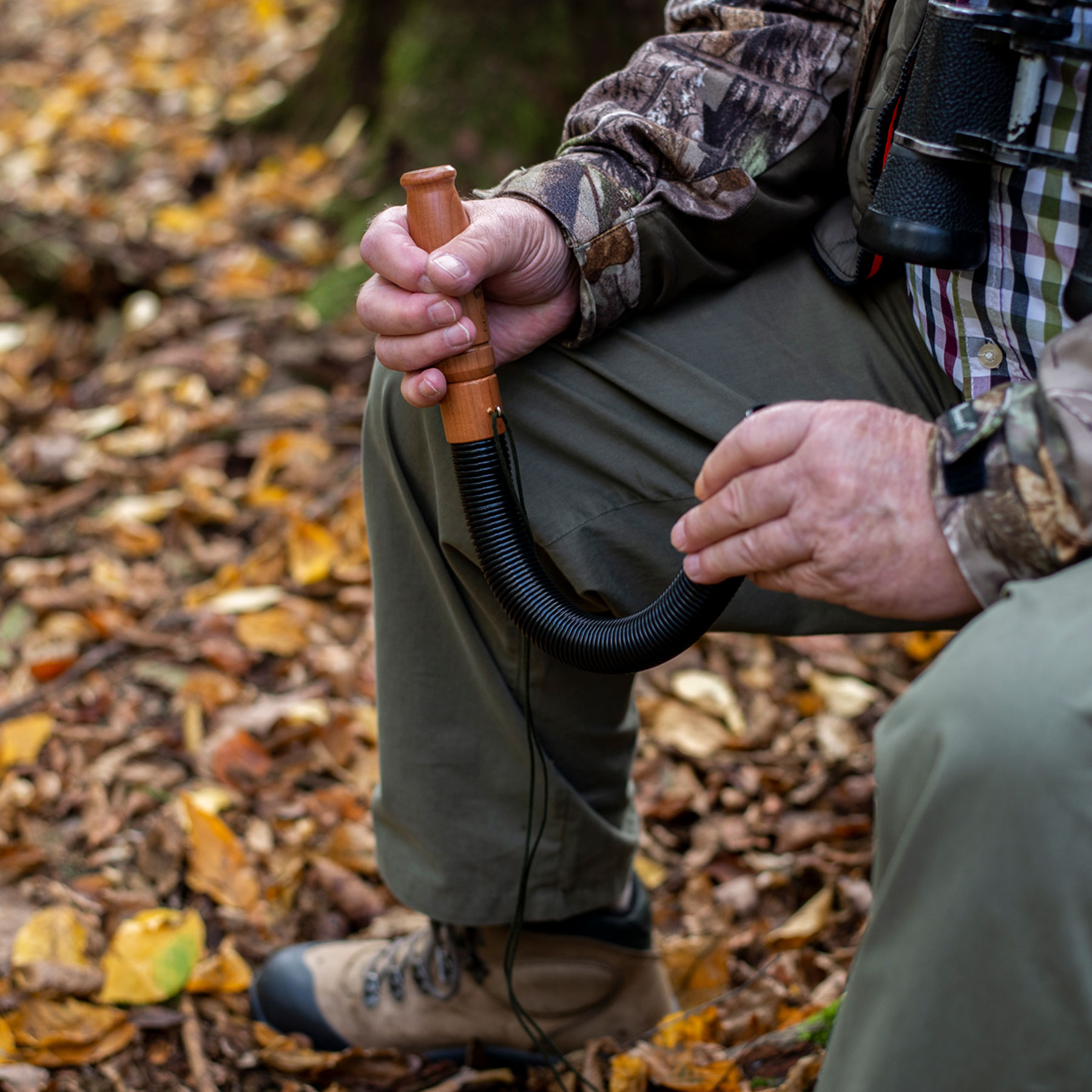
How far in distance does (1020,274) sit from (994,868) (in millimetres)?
638

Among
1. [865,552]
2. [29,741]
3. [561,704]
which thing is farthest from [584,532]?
[29,741]

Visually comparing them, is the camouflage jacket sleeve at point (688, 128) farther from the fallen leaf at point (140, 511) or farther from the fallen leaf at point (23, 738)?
the fallen leaf at point (140, 511)

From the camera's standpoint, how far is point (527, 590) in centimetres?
118

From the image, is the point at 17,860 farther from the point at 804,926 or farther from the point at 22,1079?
the point at 804,926

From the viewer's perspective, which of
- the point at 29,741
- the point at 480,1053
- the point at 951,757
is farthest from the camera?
the point at 29,741

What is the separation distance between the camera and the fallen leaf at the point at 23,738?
2.14 m

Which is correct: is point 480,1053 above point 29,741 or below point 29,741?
below

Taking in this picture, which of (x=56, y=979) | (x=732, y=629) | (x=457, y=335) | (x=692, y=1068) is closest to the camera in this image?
(x=457, y=335)

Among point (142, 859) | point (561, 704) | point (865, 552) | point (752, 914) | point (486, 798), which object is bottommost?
point (752, 914)

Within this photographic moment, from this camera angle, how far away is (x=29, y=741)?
2.17 m

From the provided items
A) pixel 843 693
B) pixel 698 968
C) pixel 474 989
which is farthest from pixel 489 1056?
pixel 843 693

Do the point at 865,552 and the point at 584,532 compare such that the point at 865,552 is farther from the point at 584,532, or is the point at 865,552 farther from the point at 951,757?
the point at 584,532

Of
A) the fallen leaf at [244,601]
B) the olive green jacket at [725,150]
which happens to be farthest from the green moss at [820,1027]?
the fallen leaf at [244,601]

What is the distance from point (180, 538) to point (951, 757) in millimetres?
2363
